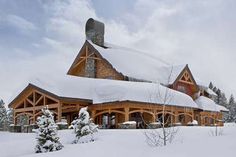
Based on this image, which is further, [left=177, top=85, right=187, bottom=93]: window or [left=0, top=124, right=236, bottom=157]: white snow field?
[left=177, top=85, right=187, bottom=93]: window

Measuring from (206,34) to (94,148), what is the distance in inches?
606

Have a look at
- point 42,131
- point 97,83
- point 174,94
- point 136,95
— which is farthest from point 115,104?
point 42,131

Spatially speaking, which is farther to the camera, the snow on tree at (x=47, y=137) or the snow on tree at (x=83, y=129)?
the snow on tree at (x=83, y=129)

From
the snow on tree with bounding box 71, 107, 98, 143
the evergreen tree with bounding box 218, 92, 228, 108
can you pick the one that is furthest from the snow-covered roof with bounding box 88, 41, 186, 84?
the evergreen tree with bounding box 218, 92, 228, 108

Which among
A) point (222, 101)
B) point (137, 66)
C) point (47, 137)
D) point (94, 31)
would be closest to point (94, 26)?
point (94, 31)

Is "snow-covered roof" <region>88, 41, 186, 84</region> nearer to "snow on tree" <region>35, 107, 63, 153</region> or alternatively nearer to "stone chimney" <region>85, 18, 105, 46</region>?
"stone chimney" <region>85, 18, 105, 46</region>

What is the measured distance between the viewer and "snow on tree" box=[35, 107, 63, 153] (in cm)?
1633

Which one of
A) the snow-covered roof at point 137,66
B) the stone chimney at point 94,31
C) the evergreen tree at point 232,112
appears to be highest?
the stone chimney at point 94,31

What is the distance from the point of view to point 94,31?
3550cm

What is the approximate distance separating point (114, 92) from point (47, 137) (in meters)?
9.83

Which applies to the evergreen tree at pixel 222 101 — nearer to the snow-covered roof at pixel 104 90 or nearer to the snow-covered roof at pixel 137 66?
the snow-covered roof at pixel 137 66

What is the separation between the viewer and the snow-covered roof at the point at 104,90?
25422mm

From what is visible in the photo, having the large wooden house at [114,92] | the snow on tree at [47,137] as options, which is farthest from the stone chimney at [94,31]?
the snow on tree at [47,137]

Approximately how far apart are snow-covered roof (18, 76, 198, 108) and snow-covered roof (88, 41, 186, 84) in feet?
11.5
